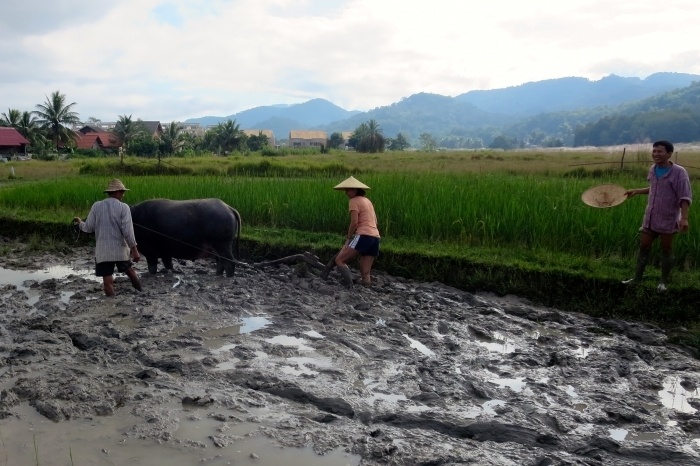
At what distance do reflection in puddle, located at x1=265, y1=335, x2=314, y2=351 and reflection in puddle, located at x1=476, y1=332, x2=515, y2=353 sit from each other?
4.41ft

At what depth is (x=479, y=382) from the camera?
3887 mm

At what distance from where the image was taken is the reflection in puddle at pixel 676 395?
12.0ft

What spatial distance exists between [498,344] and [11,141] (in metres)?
35.8

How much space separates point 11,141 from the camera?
112 feet

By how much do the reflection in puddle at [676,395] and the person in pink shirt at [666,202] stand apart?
1.61m

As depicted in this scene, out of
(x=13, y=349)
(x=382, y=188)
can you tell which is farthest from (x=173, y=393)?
(x=382, y=188)

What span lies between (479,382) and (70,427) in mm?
2384

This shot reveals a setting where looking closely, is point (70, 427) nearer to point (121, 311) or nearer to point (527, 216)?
point (121, 311)

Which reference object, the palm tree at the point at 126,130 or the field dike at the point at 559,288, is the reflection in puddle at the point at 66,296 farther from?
the palm tree at the point at 126,130

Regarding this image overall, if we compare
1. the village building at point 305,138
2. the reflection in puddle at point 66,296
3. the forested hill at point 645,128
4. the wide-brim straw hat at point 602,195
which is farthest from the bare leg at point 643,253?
the village building at point 305,138

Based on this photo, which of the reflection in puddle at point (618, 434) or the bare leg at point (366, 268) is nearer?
the reflection in puddle at point (618, 434)

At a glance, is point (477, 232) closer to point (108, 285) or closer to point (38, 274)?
point (108, 285)

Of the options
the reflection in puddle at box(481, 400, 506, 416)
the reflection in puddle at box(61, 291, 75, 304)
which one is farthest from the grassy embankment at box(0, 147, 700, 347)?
the reflection in puddle at box(61, 291, 75, 304)

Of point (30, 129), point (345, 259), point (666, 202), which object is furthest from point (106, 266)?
point (30, 129)
